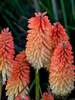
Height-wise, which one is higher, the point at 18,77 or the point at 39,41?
the point at 39,41

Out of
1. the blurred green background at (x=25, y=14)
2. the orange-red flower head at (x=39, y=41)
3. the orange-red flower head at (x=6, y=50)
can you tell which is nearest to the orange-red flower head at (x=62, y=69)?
the orange-red flower head at (x=39, y=41)

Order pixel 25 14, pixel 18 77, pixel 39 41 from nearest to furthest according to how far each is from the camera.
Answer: pixel 39 41 < pixel 18 77 < pixel 25 14

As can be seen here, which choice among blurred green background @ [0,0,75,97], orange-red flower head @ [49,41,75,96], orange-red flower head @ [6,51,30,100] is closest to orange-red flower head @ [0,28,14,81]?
orange-red flower head @ [6,51,30,100]

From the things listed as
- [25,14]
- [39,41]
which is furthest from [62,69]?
[25,14]

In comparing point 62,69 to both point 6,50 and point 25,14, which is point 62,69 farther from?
point 25,14

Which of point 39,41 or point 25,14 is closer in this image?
point 39,41

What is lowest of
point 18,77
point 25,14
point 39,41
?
point 18,77

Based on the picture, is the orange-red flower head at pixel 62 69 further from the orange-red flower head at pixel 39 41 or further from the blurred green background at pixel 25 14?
the blurred green background at pixel 25 14
